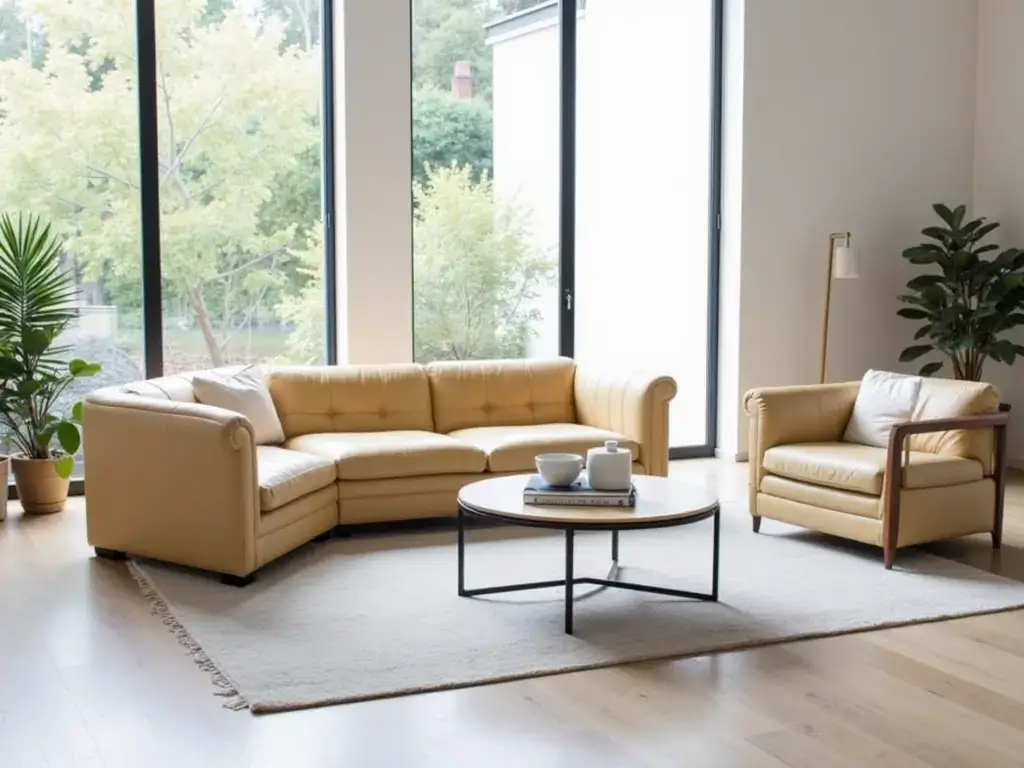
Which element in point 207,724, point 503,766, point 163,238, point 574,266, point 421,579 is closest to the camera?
point 503,766

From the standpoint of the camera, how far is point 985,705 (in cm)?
348

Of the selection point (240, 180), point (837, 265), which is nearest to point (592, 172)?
point (837, 265)

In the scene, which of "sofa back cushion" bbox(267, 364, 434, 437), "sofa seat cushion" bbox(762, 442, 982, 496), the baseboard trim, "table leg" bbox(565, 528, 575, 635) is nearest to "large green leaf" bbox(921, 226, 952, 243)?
the baseboard trim

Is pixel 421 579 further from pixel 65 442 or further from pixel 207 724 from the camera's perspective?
pixel 65 442

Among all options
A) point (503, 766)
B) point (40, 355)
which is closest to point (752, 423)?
point (503, 766)

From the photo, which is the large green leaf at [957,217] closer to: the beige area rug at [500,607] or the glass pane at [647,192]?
the glass pane at [647,192]

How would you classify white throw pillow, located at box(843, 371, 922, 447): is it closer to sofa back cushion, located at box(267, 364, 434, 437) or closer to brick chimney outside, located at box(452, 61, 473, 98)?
sofa back cushion, located at box(267, 364, 434, 437)

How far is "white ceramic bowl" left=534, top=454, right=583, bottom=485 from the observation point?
436 cm

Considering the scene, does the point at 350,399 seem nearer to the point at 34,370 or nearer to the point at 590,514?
the point at 34,370

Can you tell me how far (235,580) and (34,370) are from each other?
1.91m

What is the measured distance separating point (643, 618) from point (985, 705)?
1.19 meters

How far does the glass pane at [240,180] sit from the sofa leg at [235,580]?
211 cm

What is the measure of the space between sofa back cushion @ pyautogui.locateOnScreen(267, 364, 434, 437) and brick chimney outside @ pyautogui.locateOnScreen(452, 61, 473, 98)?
1.85 metres

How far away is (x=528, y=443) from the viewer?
223 inches
